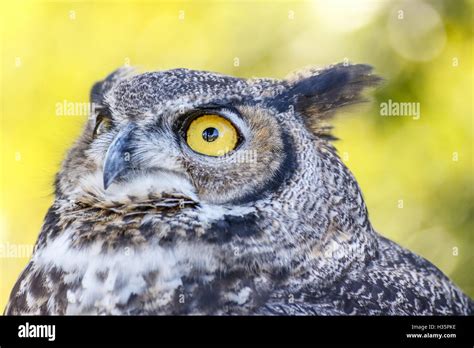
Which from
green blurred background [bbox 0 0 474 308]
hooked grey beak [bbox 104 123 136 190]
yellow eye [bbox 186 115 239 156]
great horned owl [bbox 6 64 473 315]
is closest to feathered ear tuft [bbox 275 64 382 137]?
great horned owl [bbox 6 64 473 315]

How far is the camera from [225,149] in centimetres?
202

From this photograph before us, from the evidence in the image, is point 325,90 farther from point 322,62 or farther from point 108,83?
point 108,83

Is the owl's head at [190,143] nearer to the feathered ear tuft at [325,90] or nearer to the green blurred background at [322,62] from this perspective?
the feathered ear tuft at [325,90]

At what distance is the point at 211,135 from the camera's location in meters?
2.03

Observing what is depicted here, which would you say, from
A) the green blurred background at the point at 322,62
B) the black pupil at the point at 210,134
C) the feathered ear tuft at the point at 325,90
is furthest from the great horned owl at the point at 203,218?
the green blurred background at the point at 322,62

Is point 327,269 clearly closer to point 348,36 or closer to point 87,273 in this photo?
point 87,273

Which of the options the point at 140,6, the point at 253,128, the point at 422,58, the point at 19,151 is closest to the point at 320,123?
the point at 253,128

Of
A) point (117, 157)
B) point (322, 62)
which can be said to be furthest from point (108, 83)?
point (322, 62)

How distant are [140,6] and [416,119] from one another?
133 cm

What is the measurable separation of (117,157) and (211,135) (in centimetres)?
30

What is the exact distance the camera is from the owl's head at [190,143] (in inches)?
79.1

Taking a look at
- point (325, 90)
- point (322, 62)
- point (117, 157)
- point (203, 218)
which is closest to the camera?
point (117, 157)

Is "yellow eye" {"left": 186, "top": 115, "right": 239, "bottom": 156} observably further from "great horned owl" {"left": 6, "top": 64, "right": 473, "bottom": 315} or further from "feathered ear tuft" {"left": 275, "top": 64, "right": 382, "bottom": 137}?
"feathered ear tuft" {"left": 275, "top": 64, "right": 382, "bottom": 137}

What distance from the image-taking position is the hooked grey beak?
195 centimetres
